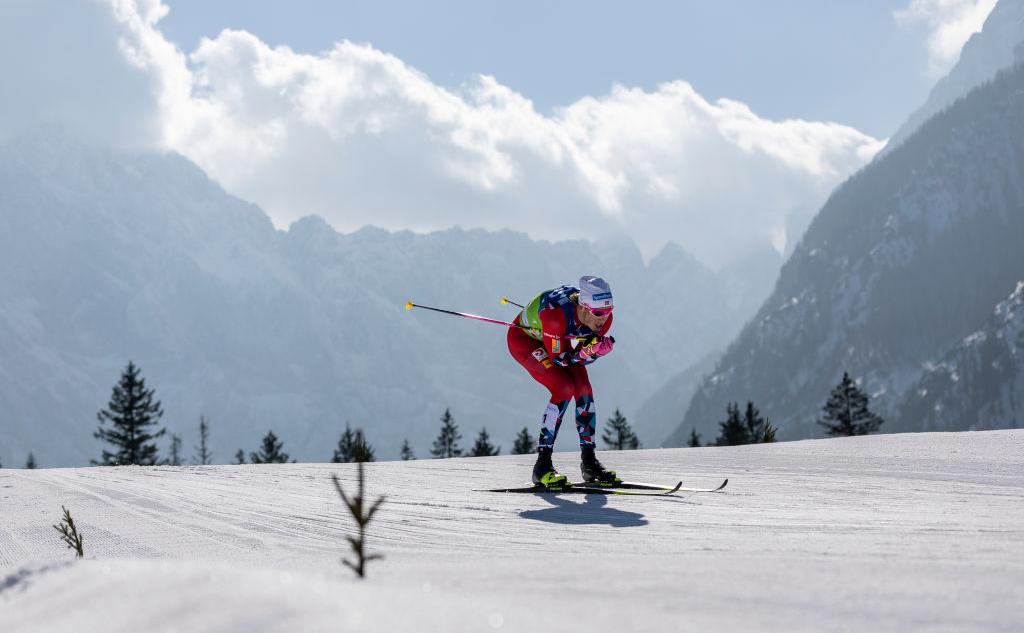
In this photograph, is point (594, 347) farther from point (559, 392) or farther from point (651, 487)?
point (651, 487)

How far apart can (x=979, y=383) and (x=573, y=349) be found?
193998 mm

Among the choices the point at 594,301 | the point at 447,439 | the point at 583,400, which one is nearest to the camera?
the point at 594,301

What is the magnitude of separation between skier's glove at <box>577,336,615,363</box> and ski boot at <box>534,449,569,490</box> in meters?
1.05

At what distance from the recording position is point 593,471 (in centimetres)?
836

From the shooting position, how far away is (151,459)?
61188 millimetres

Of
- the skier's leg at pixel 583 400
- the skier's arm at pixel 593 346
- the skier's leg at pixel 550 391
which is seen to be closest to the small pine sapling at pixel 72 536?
the skier's leg at pixel 550 391

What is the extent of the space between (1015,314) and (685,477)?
200112mm

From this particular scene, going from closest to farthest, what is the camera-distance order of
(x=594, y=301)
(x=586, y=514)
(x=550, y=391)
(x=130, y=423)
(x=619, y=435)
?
1. (x=586, y=514)
2. (x=594, y=301)
3. (x=550, y=391)
4. (x=130, y=423)
5. (x=619, y=435)

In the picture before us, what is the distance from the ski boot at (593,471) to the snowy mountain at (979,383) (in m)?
175

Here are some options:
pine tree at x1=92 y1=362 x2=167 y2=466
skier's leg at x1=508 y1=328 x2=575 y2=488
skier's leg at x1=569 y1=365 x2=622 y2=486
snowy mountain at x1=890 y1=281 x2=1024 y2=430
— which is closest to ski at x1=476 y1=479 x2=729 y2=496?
skier's leg at x1=508 y1=328 x2=575 y2=488

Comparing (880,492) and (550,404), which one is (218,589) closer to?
(880,492)

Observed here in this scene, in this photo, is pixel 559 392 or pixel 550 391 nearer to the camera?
pixel 559 392

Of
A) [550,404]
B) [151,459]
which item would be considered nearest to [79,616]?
[550,404]

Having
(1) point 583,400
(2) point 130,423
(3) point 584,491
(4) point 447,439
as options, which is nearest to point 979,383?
(4) point 447,439
